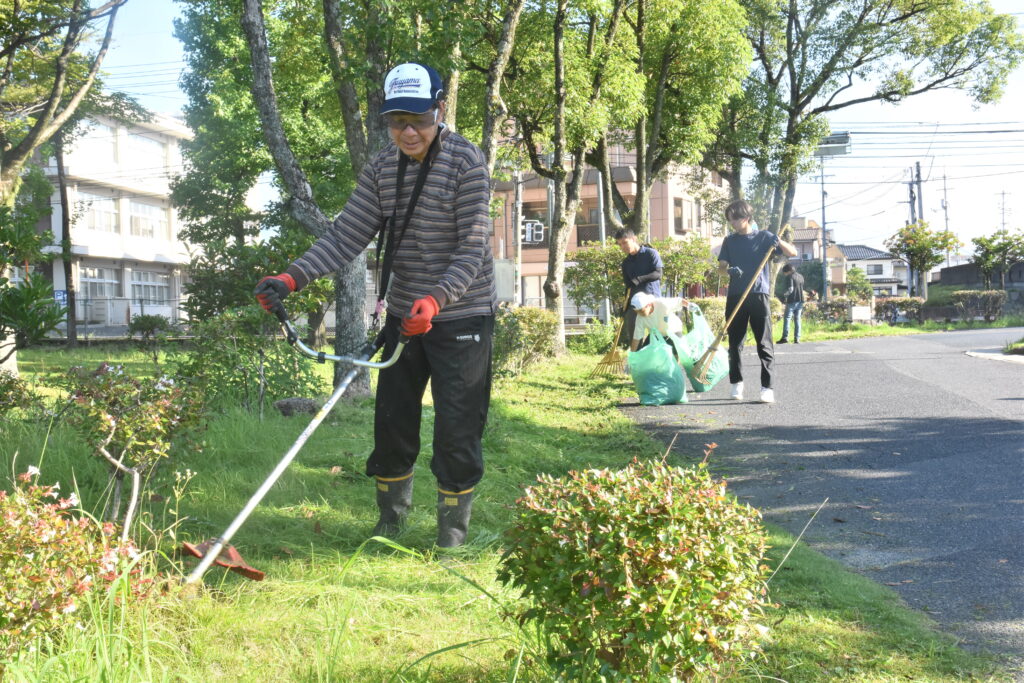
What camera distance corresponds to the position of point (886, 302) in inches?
1531

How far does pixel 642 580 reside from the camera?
2057mm

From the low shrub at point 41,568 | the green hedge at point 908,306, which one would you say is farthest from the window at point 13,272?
the green hedge at point 908,306

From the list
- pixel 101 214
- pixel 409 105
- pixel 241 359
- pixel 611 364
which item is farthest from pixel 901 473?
pixel 101 214

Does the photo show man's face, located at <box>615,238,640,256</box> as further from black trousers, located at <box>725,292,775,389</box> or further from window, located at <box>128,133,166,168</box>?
window, located at <box>128,133,166,168</box>

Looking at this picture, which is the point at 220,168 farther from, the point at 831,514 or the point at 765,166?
the point at 831,514

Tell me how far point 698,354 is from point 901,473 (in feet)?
13.4

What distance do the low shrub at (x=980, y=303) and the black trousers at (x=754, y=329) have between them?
29021 millimetres

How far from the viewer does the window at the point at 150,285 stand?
50.2m

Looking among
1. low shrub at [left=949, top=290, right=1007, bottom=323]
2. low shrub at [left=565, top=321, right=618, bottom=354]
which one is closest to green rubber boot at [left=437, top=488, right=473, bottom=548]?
low shrub at [left=565, top=321, right=618, bottom=354]

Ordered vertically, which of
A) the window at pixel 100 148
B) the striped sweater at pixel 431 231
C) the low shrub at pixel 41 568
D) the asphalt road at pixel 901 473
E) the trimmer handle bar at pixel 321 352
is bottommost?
the asphalt road at pixel 901 473

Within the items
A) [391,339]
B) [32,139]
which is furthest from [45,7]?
[391,339]

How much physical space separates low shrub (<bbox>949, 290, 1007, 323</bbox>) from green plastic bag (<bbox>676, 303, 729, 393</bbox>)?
29.0m

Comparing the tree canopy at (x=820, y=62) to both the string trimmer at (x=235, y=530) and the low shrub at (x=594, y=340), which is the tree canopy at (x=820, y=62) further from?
the string trimmer at (x=235, y=530)

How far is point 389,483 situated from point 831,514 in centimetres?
236
